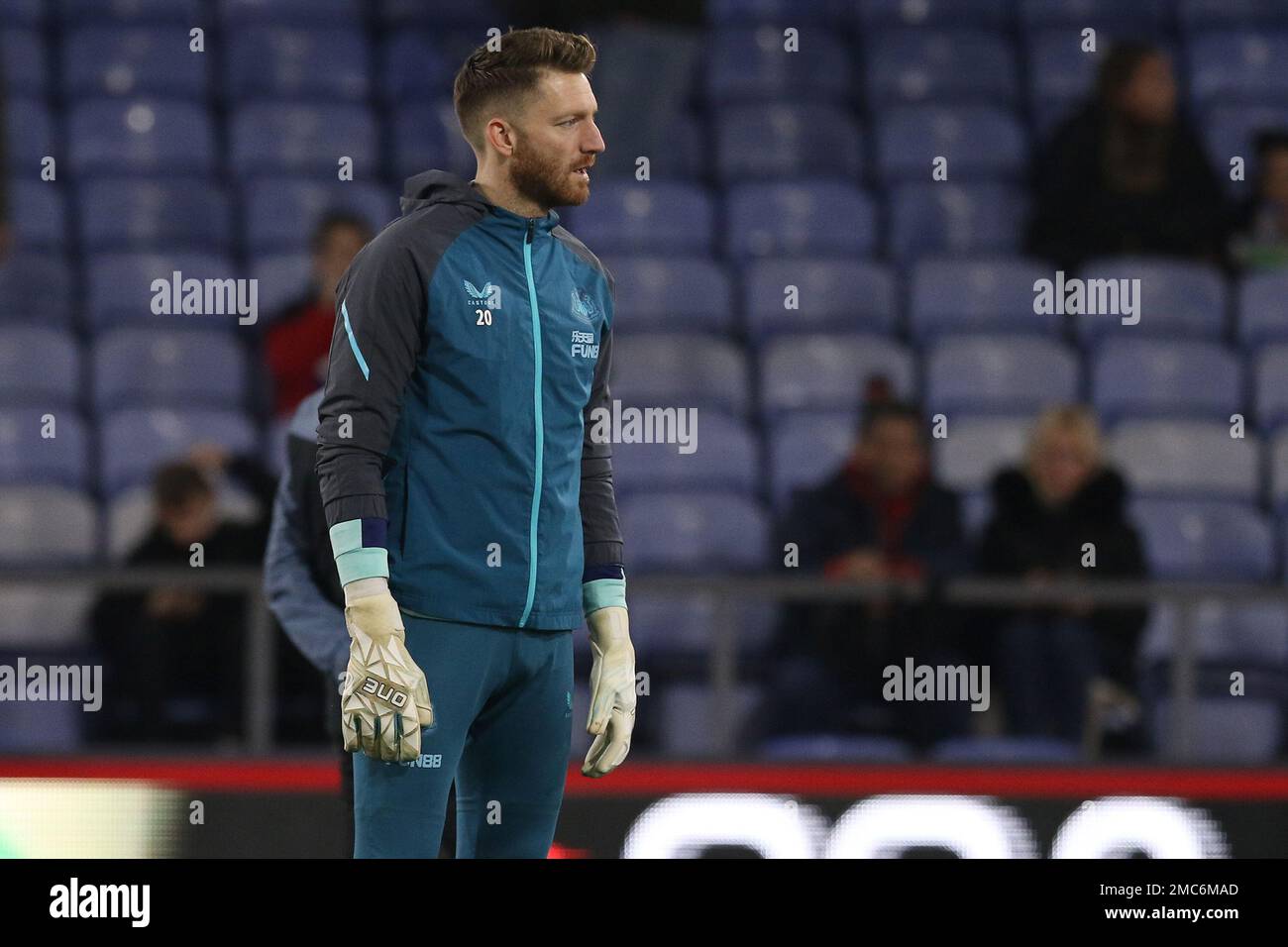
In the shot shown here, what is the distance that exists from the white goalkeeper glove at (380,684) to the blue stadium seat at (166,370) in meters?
3.33

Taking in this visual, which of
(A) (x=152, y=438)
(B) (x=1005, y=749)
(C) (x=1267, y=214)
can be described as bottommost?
(B) (x=1005, y=749)

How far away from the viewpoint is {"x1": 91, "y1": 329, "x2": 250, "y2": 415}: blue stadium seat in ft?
17.9

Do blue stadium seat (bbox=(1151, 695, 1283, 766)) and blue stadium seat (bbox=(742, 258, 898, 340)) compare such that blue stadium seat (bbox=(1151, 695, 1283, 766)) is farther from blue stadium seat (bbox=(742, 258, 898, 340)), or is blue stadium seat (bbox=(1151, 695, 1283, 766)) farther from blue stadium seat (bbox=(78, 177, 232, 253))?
blue stadium seat (bbox=(78, 177, 232, 253))

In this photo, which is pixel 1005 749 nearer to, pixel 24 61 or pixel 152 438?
pixel 152 438

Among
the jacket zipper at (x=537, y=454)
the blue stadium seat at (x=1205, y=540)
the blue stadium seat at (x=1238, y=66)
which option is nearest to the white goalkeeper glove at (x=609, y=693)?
the jacket zipper at (x=537, y=454)

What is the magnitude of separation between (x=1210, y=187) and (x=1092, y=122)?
0.44m

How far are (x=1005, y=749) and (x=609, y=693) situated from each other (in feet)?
7.39

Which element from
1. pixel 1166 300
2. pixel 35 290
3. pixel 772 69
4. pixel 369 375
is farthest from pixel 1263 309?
pixel 369 375

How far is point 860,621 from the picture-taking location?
4.60 metres

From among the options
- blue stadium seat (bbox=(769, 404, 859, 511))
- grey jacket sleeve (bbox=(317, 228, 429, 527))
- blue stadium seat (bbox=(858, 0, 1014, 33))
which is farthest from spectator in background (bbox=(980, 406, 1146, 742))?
grey jacket sleeve (bbox=(317, 228, 429, 527))

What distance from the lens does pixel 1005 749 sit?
4520 mm

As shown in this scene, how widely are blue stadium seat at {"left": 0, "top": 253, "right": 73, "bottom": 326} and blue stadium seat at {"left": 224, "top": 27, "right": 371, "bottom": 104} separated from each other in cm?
101

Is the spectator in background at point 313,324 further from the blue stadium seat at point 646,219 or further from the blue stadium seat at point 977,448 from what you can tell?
the blue stadium seat at point 977,448

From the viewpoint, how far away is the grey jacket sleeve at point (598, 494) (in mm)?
2549
